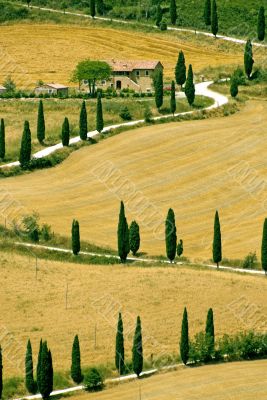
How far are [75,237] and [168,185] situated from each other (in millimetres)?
19825

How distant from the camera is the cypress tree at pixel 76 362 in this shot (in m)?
106

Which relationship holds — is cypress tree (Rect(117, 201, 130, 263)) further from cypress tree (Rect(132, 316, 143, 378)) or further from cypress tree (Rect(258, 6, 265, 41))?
cypress tree (Rect(258, 6, 265, 41))

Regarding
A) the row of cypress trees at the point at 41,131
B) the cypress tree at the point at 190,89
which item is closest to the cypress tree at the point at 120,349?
the row of cypress trees at the point at 41,131

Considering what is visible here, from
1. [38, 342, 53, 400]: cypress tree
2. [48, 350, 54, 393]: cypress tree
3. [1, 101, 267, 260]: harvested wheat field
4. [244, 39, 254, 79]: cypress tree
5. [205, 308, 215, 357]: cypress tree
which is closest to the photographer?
[38, 342, 53, 400]: cypress tree

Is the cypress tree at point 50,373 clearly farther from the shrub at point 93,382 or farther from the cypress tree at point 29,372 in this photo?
the shrub at point 93,382

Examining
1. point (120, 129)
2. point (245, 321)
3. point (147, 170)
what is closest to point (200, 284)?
point (245, 321)

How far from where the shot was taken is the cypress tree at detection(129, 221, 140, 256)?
13150 cm

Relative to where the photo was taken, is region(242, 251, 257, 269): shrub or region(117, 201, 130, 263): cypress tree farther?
region(117, 201, 130, 263): cypress tree

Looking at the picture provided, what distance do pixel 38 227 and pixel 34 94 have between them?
43.0 metres

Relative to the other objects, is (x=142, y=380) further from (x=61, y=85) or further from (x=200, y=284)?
(x=61, y=85)

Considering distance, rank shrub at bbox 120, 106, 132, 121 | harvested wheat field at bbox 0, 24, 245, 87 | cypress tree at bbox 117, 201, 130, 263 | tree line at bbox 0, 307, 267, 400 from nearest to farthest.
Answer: tree line at bbox 0, 307, 267, 400 < cypress tree at bbox 117, 201, 130, 263 < shrub at bbox 120, 106, 132, 121 < harvested wheat field at bbox 0, 24, 245, 87

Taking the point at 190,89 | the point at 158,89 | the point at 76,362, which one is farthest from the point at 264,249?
the point at 190,89

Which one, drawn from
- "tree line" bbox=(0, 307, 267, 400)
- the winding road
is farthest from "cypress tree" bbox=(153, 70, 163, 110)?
"tree line" bbox=(0, 307, 267, 400)

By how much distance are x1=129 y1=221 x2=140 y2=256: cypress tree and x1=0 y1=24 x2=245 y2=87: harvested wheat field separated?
168ft
